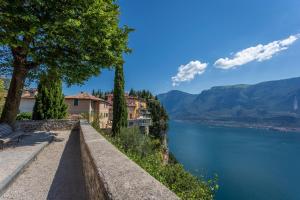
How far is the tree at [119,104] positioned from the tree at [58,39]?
18.4 m

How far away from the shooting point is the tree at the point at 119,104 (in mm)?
32594

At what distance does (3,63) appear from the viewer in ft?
41.6

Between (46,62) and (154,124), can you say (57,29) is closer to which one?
(46,62)

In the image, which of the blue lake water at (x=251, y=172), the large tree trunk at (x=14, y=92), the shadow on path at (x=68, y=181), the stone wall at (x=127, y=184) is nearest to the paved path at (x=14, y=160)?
the shadow on path at (x=68, y=181)

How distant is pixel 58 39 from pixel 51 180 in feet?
22.4

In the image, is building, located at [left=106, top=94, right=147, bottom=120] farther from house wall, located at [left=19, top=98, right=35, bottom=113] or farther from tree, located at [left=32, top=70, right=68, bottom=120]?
tree, located at [left=32, top=70, right=68, bottom=120]

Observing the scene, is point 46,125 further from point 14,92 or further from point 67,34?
point 67,34

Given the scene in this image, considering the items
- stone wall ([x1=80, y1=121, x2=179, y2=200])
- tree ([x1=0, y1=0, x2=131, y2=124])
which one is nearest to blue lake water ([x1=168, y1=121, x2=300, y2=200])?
tree ([x1=0, y1=0, x2=131, y2=124])

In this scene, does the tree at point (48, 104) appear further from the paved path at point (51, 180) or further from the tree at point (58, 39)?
the paved path at point (51, 180)

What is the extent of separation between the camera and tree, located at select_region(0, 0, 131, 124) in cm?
905

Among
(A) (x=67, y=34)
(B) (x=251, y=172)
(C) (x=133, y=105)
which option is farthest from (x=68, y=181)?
(C) (x=133, y=105)

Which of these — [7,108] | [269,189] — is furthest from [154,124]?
[7,108]

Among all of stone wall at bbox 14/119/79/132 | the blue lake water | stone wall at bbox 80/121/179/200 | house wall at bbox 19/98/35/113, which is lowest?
the blue lake water

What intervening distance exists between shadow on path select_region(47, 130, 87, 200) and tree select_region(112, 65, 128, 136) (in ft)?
78.9
